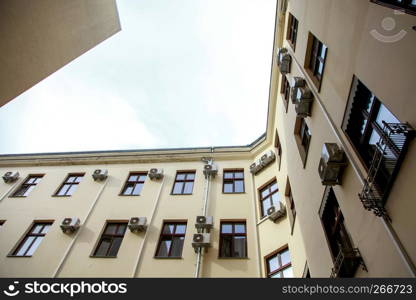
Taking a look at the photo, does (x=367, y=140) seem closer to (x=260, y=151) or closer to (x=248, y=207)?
(x=248, y=207)

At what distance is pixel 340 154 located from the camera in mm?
4938

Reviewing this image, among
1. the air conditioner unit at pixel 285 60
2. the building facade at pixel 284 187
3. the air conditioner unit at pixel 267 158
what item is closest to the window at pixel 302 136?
the building facade at pixel 284 187

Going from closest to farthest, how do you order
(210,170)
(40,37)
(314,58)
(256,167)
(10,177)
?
(40,37), (314,58), (256,167), (210,170), (10,177)

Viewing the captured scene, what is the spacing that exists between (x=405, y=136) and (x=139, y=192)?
1189 centimetres

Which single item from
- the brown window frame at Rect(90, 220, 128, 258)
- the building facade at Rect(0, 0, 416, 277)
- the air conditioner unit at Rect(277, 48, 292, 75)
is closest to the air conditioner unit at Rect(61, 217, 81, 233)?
the building facade at Rect(0, 0, 416, 277)

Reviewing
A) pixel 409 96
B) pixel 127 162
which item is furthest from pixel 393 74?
pixel 127 162

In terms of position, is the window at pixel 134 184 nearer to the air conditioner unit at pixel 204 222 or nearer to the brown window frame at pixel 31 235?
the brown window frame at pixel 31 235

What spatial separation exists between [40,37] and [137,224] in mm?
7470

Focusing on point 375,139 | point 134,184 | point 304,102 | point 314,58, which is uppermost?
point 134,184

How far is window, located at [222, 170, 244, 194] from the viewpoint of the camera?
12.9m

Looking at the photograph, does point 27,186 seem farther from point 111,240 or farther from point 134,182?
point 111,240

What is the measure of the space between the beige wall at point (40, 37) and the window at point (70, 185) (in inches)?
328

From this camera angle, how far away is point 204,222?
34.2 ft

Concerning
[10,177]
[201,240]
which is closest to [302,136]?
[201,240]
